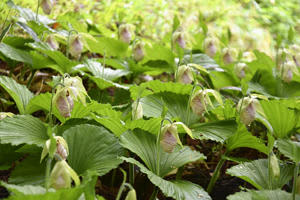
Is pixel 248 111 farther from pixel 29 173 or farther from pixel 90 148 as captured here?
pixel 29 173

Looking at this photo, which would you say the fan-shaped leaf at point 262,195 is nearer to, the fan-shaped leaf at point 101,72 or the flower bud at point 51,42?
the fan-shaped leaf at point 101,72

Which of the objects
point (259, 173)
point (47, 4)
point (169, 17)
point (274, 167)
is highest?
point (47, 4)

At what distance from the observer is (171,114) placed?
4.44ft

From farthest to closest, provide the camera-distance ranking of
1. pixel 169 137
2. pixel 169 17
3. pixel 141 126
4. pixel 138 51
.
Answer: pixel 169 17 < pixel 138 51 < pixel 141 126 < pixel 169 137

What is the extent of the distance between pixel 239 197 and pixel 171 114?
495 mm

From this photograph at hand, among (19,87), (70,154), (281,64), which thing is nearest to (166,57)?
(281,64)

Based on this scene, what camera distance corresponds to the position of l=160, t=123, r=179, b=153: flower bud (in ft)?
3.32

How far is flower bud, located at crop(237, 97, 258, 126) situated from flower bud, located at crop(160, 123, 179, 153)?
31 cm

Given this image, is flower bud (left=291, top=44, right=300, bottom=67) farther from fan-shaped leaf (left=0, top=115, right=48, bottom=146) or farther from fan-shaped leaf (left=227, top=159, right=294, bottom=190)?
fan-shaped leaf (left=0, top=115, right=48, bottom=146)

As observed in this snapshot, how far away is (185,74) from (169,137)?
1.58ft

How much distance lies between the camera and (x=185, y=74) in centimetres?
144

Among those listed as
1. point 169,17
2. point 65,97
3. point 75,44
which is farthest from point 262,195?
point 169,17

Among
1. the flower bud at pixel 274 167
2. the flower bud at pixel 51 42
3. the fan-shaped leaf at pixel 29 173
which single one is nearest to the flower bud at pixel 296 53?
the flower bud at pixel 274 167

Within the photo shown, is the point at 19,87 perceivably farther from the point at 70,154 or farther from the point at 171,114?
the point at 171,114
